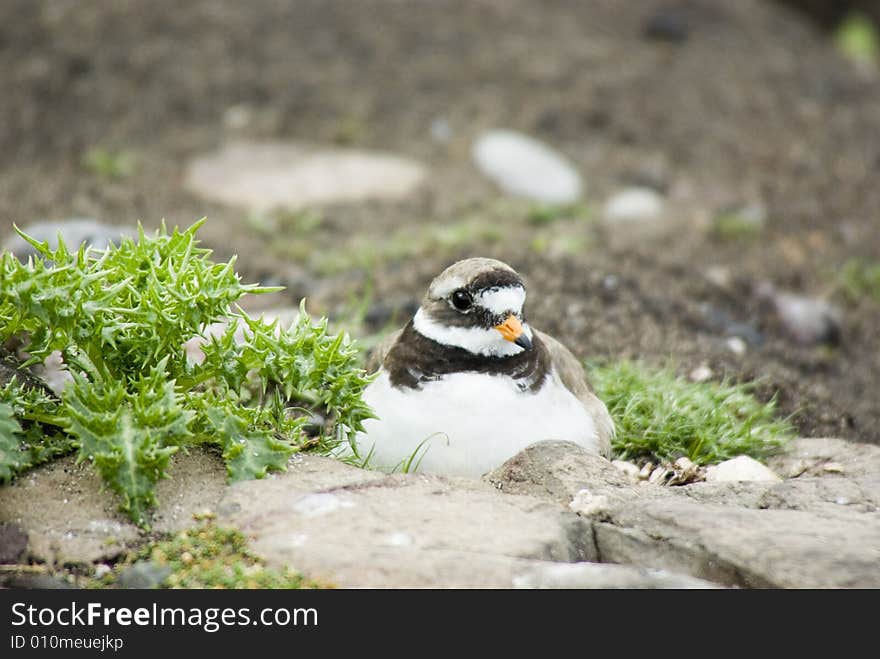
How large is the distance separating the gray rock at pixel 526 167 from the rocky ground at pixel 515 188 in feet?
0.10

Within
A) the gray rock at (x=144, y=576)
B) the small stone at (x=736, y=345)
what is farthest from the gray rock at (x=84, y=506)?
the small stone at (x=736, y=345)

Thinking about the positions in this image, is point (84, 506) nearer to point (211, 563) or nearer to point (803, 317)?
point (211, 563)

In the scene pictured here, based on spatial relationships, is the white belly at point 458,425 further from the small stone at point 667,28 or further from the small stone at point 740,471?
the small stone at point 667,28

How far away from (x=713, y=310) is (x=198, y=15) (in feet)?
22.0

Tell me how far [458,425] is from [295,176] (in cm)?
580

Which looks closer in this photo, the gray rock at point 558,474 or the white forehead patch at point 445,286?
the gray rock at point 558,474

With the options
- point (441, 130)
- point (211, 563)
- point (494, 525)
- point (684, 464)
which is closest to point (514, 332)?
point (494, 525)

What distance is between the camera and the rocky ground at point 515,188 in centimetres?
434

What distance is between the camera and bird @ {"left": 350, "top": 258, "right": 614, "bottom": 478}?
16.0ft

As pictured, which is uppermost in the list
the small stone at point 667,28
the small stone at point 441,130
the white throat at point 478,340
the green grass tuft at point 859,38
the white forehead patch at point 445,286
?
the green grass tuft at point 859,38

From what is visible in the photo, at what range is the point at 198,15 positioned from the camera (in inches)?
458

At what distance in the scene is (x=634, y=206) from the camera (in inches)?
390
